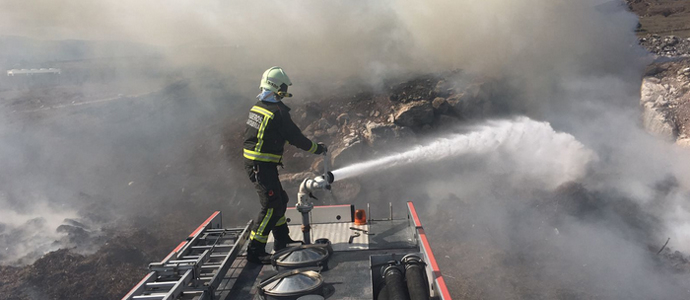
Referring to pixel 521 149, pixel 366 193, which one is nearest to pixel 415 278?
pixel 366 193

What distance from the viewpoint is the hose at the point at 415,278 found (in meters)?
3.28

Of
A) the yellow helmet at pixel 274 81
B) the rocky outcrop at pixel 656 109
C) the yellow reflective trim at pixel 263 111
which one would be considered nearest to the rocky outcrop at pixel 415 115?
the rocky outcrop at pixel 656 109

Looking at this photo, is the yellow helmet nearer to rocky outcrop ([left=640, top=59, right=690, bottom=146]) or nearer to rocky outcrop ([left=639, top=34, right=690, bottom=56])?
rocky outcrop ([left=640, top=59, right=690, bottom=146])

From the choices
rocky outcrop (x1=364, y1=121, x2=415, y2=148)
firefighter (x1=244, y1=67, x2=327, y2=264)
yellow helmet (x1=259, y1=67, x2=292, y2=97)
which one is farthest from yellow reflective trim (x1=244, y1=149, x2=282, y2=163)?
rocky outcrop (x1=364, y1=121, x2=415, y2=148)

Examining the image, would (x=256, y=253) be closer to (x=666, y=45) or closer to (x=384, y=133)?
(x=384, y=133)

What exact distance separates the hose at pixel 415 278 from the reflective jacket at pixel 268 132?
4.95ft

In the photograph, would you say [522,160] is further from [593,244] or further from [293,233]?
[293,233]

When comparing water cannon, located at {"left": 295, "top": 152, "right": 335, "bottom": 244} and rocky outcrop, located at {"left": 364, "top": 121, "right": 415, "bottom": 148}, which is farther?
rocky outcrop, located at {"left": 364, "top": 121, "right": 415, "bottom": 148}

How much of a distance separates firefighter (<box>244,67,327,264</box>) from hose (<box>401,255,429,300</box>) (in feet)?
4.58

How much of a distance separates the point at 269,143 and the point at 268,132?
0.12 m

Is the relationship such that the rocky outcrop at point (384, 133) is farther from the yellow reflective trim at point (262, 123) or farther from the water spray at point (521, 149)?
the yellow reflective trim at point (262, 123)

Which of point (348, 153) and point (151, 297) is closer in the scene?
point (151, 297)

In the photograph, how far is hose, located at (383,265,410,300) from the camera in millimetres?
3322

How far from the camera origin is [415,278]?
3463 mm
